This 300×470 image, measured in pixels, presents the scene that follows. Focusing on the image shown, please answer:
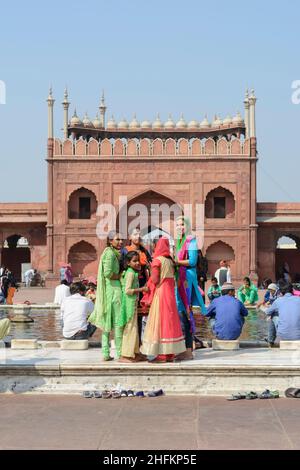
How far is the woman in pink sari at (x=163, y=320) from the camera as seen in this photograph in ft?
19.8

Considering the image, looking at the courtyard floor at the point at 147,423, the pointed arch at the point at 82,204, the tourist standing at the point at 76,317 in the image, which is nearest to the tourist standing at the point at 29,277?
the pointed arch at the point at 82,204

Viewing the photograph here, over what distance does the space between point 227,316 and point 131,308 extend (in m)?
1.11

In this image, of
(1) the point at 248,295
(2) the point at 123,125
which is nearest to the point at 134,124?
(2) the point at 123,125

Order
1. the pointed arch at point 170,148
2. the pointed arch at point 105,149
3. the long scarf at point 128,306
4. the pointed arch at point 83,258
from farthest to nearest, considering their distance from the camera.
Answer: the pointed arch at point 83,258
the pointed arch at point 105,149
the pointed arch at point 170,148
the long scarf at point 128,306

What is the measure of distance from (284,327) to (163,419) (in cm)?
254

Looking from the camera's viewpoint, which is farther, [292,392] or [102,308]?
[102,308]

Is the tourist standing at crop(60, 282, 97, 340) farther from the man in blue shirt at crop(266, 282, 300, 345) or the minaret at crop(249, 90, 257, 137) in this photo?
the minaret at crop(249, 90, 257, 137)

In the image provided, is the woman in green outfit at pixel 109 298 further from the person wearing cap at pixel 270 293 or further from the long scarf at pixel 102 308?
the person wearing cap at pixel 270 293

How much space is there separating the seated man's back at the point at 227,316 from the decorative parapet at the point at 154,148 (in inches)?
719

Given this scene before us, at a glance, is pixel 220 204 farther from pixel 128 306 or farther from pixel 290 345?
pixel 128 306

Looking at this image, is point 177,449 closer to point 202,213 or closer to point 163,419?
point 163,419

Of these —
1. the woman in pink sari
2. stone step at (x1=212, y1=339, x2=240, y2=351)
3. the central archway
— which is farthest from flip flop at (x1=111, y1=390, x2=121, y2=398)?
the central archway

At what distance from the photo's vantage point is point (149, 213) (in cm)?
2548
